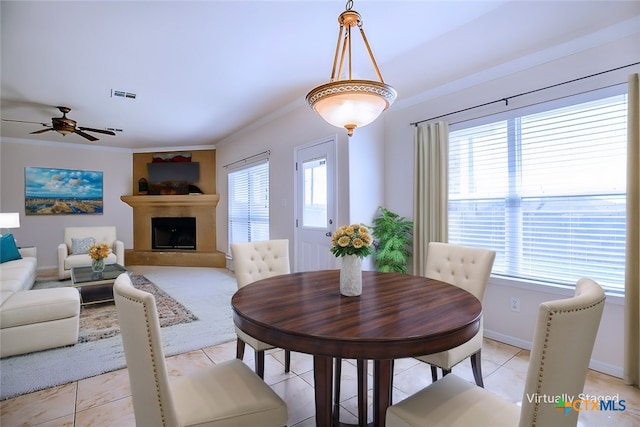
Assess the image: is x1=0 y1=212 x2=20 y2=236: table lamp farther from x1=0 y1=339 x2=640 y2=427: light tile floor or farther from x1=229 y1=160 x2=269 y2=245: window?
x1=229 y1=160 x2=269 y2=245: window

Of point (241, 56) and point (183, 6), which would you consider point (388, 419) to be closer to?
point (183, 6)

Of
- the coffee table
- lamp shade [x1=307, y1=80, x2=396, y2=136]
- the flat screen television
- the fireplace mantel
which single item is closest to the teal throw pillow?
the coffee table

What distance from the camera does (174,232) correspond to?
7012mm

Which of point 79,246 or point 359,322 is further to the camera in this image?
point 79,246

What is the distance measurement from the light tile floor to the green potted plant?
994mm

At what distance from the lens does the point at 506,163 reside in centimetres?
282

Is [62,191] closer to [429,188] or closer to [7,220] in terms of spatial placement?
[7,220]

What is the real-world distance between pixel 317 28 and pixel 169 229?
584cm

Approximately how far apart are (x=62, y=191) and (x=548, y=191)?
7915 millimetres

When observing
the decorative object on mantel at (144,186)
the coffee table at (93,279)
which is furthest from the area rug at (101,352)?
the decorative object on mantel at (144,186)

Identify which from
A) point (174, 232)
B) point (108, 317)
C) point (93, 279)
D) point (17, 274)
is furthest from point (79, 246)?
point (108, 317)

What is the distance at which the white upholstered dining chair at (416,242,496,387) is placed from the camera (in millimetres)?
1700

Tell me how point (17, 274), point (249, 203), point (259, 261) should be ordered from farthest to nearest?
point (249, 203), point (17, 274), point (259, 261)

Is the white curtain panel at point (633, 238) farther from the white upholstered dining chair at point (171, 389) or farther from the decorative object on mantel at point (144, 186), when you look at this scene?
the decorative object on mantel at point (144, 186)
